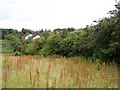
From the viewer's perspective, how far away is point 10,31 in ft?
204

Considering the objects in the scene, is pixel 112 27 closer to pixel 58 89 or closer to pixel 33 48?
pixel 58 89

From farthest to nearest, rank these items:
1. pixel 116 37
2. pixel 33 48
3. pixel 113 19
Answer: pixel 33 48 < pixel 113 19 < pixel 116 37

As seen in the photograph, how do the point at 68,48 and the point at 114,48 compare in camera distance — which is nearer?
the point at 114,48

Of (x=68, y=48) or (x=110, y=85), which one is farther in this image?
(x=68, y=48)

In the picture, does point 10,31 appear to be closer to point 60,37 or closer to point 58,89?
point 60,37

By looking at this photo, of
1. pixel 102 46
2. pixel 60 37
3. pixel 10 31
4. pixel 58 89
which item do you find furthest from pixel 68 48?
pixel 10 31

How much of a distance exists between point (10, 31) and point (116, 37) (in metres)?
53.2

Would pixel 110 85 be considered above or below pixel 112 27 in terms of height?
below

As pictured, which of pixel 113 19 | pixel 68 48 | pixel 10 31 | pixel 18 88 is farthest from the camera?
pixel 10 31

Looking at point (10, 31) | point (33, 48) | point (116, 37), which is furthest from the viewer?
point (10, 31)

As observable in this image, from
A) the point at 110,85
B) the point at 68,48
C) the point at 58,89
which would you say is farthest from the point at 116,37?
the point at 68,48

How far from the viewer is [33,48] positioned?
98.5 ft

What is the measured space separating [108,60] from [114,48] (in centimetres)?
222

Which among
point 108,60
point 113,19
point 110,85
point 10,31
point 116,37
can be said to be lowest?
point 110,85
